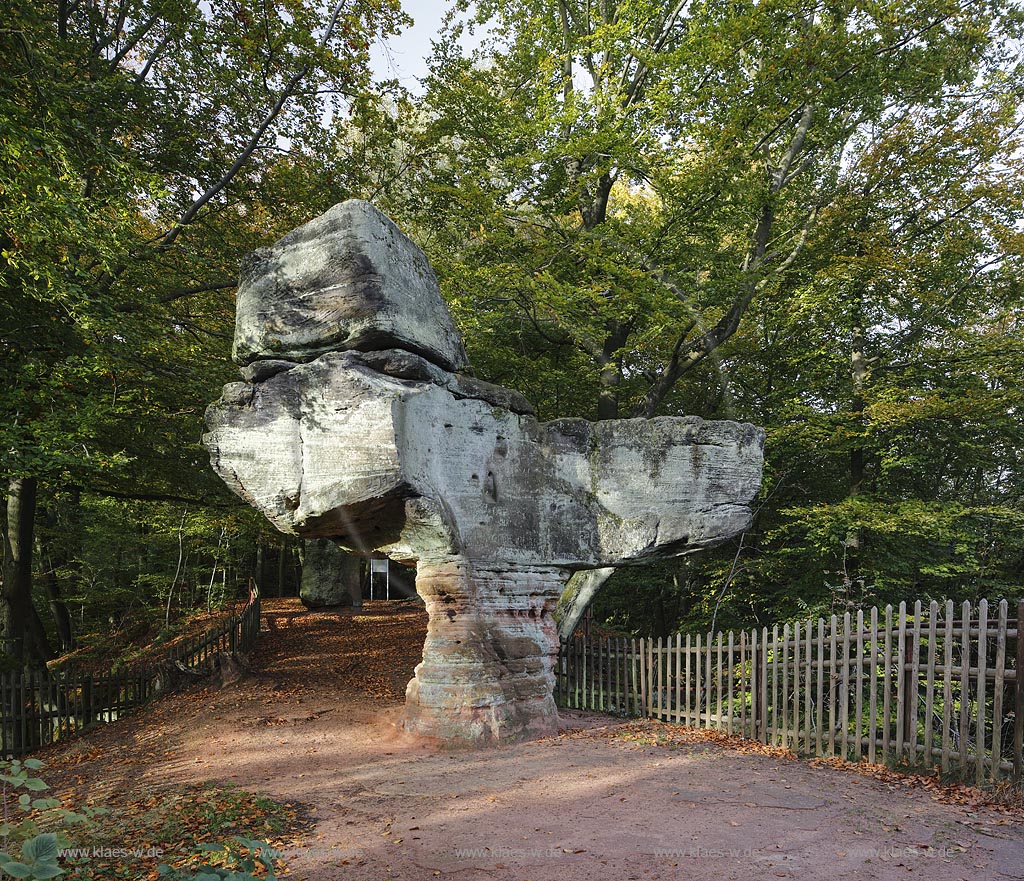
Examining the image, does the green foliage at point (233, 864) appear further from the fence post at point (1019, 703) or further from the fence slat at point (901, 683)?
the fence post at point (1019, 703)

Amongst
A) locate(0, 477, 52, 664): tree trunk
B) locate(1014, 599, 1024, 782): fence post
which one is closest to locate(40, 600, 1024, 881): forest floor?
locate(1014, 599, 1024, 782): fence post

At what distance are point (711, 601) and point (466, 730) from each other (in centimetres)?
782

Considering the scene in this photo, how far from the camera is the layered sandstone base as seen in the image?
777 centimetres

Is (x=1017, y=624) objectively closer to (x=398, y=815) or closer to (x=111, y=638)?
(x=398, y=815)

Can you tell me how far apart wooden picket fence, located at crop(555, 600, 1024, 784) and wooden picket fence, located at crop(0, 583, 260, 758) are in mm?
7254

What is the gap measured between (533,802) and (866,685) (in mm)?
7447

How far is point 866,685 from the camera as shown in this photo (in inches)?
417

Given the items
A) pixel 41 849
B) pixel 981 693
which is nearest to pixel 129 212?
pixel 41 849

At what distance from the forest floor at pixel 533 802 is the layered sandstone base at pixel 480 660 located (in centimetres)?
29

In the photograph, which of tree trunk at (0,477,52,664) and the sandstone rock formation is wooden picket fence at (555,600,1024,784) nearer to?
the sandstone rock formation

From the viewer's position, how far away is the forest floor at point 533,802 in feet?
15.1

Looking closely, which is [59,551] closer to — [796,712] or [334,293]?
[334,293]

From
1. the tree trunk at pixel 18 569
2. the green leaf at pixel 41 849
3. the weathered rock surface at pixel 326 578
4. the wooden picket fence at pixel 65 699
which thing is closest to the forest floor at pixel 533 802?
the wooden picket fence at pixel 65 699
